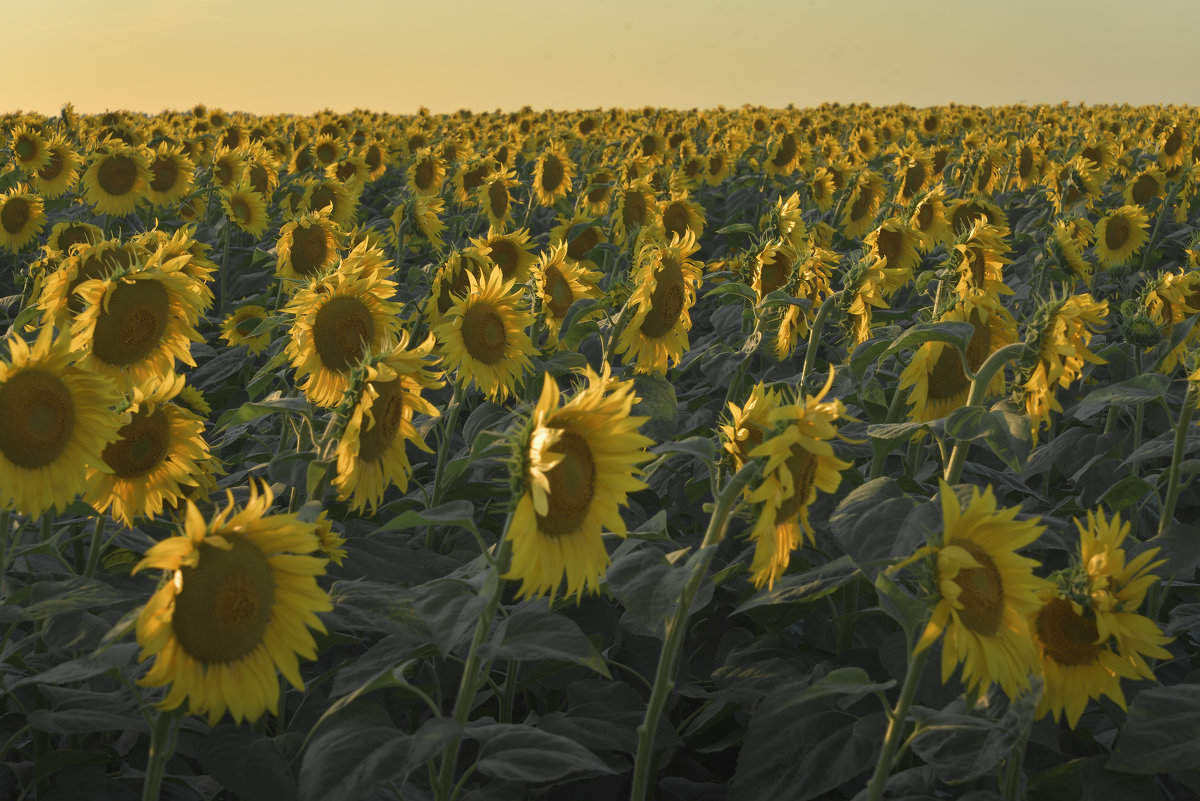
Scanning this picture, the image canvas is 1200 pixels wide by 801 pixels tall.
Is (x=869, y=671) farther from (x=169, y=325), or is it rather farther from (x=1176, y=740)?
(x=169, y=325)

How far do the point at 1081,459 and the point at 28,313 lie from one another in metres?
4.73

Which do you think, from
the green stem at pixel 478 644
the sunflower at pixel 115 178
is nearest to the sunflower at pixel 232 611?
the green stem at pixel 478 644

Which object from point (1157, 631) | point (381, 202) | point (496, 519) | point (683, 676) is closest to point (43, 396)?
point (496, 519)

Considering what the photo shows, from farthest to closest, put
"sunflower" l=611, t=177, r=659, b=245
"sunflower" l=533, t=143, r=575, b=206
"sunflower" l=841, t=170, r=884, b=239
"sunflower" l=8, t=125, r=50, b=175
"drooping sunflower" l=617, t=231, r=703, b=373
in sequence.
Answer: "sunflower" l=533, t=143, r=575, b=206, "sunflower" l=8, t=125, r=50, b=175, "sunflower" l=841, t=170, r=884, b=239, "sunflower" l=611, t=177, r=659, b=245, "drooping sunflower" l=617, t=231, r=703, b=373

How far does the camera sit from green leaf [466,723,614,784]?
2311 millimetres

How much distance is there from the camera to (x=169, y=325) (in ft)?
13.1

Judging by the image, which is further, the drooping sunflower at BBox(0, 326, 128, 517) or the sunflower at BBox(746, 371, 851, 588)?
the drooping sunflower at BBox(0, 326, 128, 517)

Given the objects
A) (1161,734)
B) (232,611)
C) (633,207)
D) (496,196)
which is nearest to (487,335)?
(232,611)

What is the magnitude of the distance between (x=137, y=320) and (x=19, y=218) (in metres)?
5.11

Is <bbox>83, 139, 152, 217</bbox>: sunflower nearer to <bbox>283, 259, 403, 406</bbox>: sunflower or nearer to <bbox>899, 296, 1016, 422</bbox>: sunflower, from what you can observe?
<bbox>283, 259, 403, 406</bbox>: sunflower

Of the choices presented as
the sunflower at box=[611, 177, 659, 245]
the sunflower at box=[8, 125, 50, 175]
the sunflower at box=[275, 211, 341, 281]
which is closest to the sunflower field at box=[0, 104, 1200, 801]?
the sunflower at box=[275, 211, 341, 281]

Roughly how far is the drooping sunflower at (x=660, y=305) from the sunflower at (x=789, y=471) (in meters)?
2.01

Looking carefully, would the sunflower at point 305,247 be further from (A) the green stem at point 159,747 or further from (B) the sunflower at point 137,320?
(A) the green stem at point 159,747

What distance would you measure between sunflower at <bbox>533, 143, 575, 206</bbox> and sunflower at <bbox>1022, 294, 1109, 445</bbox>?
A: 8.14 metres
